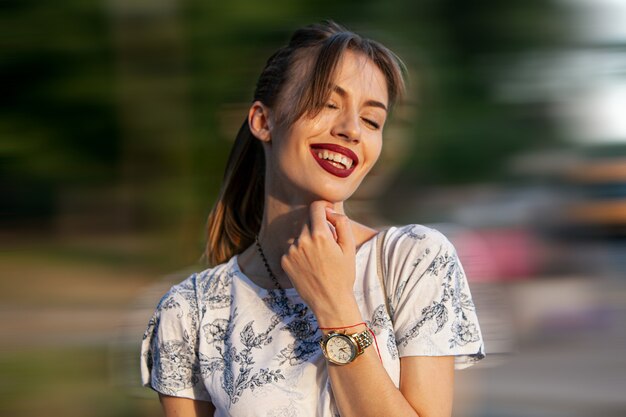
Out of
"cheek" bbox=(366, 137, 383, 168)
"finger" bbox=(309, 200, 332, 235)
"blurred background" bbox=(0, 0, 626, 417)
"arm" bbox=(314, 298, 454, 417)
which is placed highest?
"blurred background" bbox=(0, 0, 626, 417)

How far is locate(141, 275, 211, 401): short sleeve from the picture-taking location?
210 cm

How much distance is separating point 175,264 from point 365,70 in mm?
2500

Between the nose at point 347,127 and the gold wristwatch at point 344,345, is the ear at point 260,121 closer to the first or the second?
the nose at point 347,127

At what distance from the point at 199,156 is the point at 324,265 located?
103 inches

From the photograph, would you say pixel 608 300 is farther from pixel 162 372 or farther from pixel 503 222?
pixel 162 372

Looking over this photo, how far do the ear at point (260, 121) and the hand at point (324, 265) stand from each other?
11.7 inches

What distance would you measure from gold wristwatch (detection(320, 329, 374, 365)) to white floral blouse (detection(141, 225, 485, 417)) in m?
0.09

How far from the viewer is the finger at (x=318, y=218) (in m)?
1.90

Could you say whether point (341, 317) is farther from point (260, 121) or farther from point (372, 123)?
point (260, 121)

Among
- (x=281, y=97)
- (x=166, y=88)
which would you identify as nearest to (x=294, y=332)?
(x=281, y=97)

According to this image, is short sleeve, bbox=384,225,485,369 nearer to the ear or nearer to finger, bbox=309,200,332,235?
finger, bbox=309,200,332,235

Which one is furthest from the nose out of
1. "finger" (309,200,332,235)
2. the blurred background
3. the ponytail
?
the blurred background

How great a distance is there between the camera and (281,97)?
2125 mm

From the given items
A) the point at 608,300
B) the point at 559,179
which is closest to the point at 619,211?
the point at 608,300
